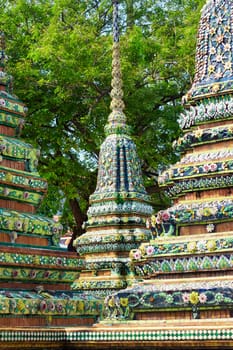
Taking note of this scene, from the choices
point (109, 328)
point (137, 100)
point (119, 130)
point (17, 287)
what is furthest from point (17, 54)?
point (109, 328)

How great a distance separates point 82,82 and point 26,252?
1614cm

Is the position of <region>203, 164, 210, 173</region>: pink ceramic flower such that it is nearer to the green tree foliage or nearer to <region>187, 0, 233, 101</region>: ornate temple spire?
<region>187, 0, 233, 101</region>: ornate temple spire

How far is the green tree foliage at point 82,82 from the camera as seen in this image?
26438 millimetres

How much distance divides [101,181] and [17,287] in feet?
31.0

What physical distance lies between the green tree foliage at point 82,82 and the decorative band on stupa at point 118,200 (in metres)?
5.50

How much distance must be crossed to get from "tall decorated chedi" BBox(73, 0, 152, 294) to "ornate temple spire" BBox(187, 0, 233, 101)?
7.89 m

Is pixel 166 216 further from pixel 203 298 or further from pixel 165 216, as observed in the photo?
pixel 203 298

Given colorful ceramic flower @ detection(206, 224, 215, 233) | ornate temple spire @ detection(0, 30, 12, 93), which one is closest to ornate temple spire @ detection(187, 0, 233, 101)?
colorful ceramic flower @ detection(206, 224, 215, 233)

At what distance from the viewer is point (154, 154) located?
2781 centimetres

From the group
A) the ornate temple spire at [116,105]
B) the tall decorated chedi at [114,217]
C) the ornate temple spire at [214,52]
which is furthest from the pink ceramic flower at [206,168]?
the ornate temple spire at [116,105]

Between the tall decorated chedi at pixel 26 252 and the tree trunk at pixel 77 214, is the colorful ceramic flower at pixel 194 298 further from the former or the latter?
the tree trunk at pixel 77 214

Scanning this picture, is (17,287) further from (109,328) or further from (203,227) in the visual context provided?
(203,227)

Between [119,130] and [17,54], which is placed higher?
[17,54]

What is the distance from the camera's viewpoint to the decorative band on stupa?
63.5 feet
